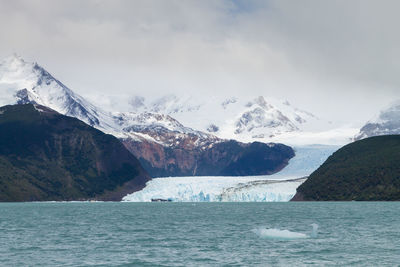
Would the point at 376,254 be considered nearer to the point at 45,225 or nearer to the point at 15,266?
the point at 15,266

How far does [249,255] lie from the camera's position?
87.9 metres

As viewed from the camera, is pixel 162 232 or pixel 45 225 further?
pixel 45 225

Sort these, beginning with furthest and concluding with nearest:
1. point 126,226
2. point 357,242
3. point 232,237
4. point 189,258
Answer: point 126,226 < point 232,237 < point 357,242 < point 189,258

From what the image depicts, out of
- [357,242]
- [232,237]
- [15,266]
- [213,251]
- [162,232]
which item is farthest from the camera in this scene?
[162,232]

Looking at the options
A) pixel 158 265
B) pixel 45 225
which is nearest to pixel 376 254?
pixel 158 265

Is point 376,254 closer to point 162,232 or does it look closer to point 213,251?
point 213,251

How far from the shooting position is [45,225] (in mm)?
144875

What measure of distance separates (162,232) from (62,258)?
39816 millimetres

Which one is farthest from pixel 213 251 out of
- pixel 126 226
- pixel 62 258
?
pixel 126 226

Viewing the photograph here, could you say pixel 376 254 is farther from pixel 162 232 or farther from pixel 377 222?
pixel 377 222

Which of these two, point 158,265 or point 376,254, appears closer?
point 158,265

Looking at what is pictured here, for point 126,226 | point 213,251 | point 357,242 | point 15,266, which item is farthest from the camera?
point 126,226

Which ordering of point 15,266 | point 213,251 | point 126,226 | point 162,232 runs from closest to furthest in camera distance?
point 15,266, point 213,251, point 162,232, point 126,226

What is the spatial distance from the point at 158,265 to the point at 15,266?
16.4m
